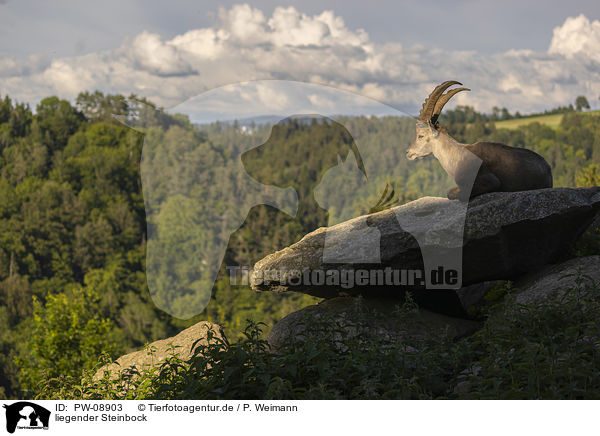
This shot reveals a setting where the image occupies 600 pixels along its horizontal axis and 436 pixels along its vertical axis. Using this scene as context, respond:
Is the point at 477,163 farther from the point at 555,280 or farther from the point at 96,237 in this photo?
the point at 96,237

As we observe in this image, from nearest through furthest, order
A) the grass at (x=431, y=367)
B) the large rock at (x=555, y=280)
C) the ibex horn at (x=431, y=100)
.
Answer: the grass at (x=431, y=367), the large rock at (x=555, y=280), the ibex horn at (x=431, y=100)

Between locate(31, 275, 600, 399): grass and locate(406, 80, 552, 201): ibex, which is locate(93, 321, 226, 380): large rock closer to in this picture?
locate(31, 275, 600, 399): grass

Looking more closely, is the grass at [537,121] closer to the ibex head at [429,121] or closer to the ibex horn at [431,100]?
the ibex head at [429,121]

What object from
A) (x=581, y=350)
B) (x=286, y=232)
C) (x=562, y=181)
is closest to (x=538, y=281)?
(x=581, y=350)

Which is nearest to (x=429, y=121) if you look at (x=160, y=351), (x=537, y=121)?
(x=160, y=351)

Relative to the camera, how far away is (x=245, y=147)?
10586 millimetres

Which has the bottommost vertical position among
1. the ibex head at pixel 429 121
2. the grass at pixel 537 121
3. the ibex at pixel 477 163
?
the ibex at pixel 477 163

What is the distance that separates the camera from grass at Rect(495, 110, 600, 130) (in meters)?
87.4
